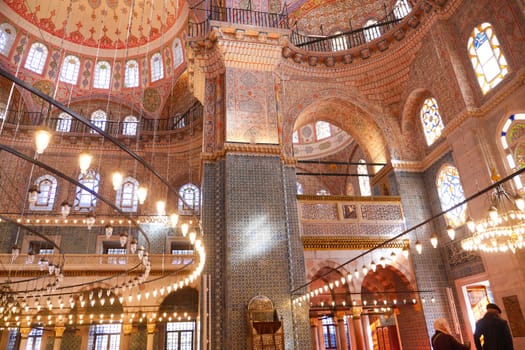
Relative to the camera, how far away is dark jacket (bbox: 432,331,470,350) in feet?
13.3

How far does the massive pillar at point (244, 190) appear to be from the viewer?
8883 millimetres

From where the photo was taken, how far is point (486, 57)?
9.10 metres

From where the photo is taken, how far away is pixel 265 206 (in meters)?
9.86

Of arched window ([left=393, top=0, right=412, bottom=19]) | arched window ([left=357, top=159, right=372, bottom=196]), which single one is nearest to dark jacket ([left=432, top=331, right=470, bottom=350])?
arched window ([left=393, top=0, right=412, bottom=19])

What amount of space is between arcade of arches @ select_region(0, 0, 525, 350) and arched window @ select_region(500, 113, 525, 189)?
42 mm

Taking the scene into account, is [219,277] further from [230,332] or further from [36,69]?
[36,69]

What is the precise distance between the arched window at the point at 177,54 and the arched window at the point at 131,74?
2.07 metres

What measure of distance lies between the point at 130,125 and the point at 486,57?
1408cm

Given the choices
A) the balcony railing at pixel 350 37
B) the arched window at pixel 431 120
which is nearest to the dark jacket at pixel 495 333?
the arched window at pixel 431 120

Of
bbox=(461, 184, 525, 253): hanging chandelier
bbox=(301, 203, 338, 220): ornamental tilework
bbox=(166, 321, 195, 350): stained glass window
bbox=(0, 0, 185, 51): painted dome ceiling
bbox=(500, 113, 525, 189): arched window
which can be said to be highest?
bbox=(0, 0, 185, 51): painted dome ceiling

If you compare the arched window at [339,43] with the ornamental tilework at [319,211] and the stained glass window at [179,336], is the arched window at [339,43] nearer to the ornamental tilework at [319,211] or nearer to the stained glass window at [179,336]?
the ornamental tilework at [319,211]

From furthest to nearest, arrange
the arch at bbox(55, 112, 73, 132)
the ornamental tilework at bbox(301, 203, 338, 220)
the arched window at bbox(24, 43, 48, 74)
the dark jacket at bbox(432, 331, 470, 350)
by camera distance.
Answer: the arched window at bbox(24, 43, 48, 74) → the arch at bbox(55, 112, 73, 132) → the ornamental tilework at bbox(301, 203, 338, 220) → the dark jacket at bbox(432, 331, 470, 350)

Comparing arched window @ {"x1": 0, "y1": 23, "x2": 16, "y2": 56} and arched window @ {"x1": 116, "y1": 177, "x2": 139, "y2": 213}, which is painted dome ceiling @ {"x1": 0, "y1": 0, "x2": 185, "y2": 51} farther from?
arched window @ {"x1": 116, "y1": 177, "x2": 139, "y2": 213}

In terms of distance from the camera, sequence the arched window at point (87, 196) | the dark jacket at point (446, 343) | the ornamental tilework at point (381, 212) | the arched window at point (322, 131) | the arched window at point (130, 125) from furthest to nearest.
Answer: the arched window at point (322, 131), the arched window at point (130, 125), the arched window at point (87, 196), the ornamental tilework at point (381, 212), the dark jacket at point (446, 343)
